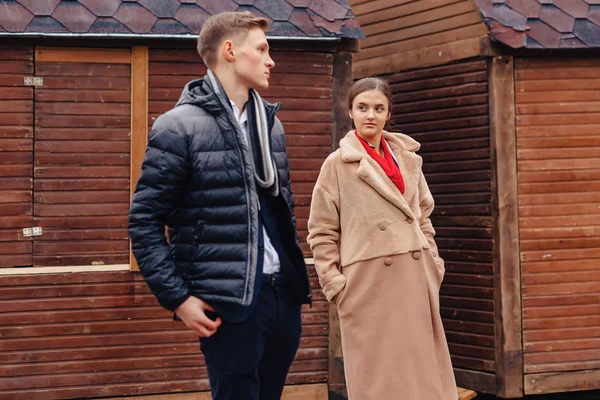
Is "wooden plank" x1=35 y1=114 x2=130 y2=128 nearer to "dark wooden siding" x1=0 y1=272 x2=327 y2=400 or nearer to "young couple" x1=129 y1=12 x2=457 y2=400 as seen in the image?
"dark wooden siding" x1=0 y1=272 x2=327 y2=400

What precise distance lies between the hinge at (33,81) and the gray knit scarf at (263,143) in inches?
140

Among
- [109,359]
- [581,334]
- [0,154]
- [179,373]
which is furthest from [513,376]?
[0,154]

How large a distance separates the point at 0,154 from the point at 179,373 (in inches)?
82.0

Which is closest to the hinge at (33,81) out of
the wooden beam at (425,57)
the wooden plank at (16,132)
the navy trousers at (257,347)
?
the wooden plank at (16,132)

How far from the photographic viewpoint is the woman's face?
14.8ft

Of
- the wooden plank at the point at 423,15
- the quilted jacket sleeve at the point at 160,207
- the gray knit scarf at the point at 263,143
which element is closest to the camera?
the quilted jacket sleeve at the point at 160,207

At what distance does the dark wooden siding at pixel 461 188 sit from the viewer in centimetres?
726

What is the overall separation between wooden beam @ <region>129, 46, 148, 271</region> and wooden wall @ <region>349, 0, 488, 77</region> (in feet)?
8.61

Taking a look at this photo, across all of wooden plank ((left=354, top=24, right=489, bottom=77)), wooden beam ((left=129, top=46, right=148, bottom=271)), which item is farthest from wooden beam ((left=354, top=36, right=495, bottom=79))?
wooden beam ((left=129, top=46, right=148, bottom=271))

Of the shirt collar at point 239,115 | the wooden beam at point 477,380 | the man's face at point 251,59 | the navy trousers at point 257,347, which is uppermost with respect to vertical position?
the man's face at point 251,59

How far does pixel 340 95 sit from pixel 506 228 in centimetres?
172

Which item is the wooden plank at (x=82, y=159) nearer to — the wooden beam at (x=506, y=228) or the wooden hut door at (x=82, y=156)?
the wooden hut door at (x=82, y=156)

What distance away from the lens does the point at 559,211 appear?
7168mm

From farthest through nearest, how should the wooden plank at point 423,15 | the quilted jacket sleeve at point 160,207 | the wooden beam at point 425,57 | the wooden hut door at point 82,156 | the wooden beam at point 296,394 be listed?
the wooden plank at point 423,15, the wooden beam at point 425,57, the wooden beam at point 296,394, the wooden hut door at point 82,156, the quilted jacket sleeve at point 160,207
